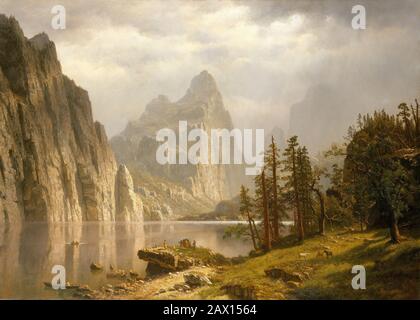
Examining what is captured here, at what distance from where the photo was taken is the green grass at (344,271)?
61.5 feet

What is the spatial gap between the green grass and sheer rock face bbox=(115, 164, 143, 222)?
537ft

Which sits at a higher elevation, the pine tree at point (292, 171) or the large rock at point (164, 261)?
the pine tree at point (292, 171)

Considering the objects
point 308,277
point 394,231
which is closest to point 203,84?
point 394,231

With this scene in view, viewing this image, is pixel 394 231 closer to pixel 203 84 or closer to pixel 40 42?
pixel 203 84

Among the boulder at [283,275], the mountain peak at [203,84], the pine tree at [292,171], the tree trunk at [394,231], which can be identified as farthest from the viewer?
the mountain peak at [203,84]

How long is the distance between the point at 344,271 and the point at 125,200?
175840mm

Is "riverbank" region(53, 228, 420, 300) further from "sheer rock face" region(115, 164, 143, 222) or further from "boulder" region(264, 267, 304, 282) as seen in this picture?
"sheer rock face" region(115, 164, 143, 222)

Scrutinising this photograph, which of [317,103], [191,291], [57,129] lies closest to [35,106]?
[57,129]

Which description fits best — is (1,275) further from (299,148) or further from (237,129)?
(299,148)

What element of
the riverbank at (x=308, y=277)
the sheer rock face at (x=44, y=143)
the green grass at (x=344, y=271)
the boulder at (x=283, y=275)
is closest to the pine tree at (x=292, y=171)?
the riverbank at (x=308, y=277)

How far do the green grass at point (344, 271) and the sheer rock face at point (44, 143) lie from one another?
82716 millimetres

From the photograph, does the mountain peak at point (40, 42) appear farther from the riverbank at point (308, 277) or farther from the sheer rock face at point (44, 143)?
the riverbank at point (308, 277)

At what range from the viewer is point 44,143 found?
133m
